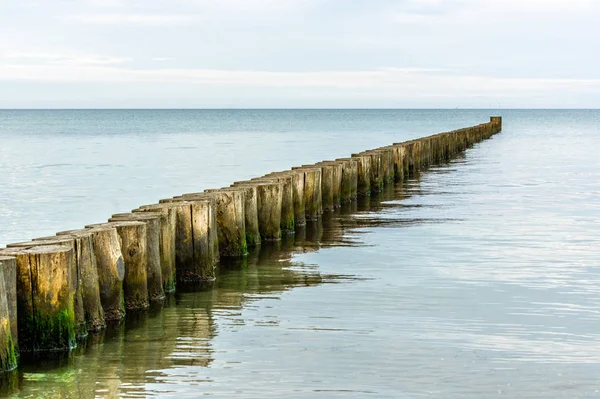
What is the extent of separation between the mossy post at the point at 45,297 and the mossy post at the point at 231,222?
11.4 feet

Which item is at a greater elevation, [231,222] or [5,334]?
[231,222]

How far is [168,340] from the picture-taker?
6832 mm

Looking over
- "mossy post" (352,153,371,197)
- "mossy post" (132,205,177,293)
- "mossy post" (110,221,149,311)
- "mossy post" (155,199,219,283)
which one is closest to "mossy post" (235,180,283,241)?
"mossy post" (155,199,219,283)

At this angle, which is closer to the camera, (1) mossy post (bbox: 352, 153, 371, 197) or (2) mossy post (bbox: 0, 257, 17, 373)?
(2) mossy post (bbox: 0, 257, 17, 373)

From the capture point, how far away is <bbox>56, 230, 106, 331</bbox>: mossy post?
21.9 ft

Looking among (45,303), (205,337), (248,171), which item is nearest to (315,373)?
(205,337)

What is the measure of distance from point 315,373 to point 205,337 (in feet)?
4.04

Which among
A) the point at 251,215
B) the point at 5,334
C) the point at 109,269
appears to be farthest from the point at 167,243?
the point at 251,215

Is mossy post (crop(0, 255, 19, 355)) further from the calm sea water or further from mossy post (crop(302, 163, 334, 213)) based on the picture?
mossy post (crop(302, 163, 334, 213))

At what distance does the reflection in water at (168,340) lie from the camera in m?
5.77

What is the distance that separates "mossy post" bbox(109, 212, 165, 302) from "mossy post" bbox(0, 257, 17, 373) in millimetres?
1808

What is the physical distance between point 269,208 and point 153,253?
3.55 m

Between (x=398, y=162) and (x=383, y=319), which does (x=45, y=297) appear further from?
(x=398, y=162)

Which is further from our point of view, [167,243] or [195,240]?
[195,240]
